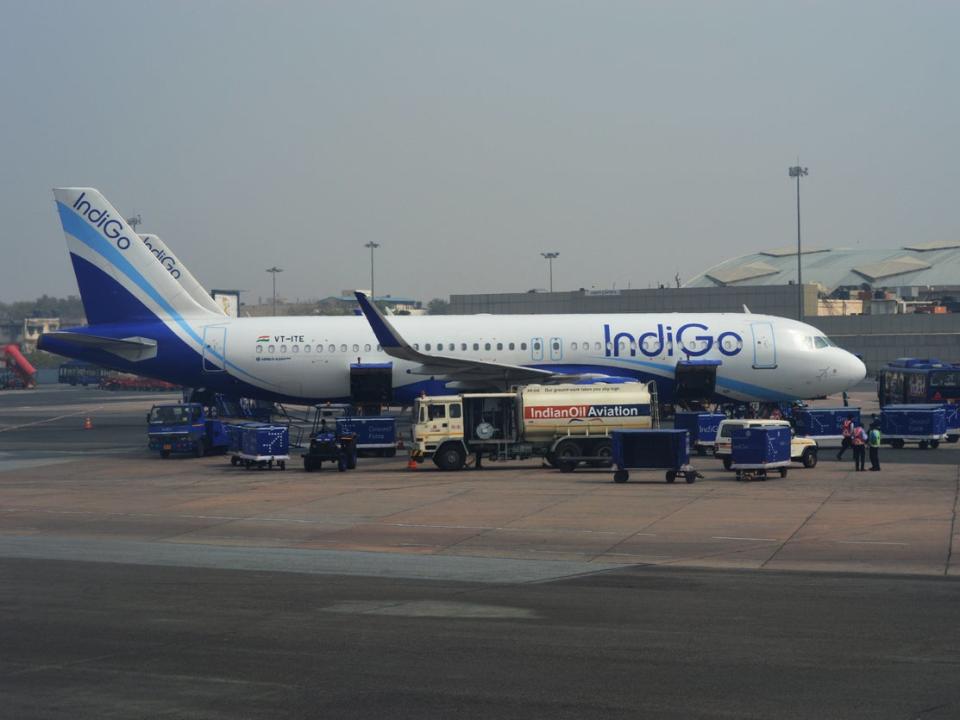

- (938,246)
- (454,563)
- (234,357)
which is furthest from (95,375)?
(454,563)

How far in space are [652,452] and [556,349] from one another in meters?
15.9

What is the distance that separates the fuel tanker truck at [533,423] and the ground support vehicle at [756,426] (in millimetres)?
2806

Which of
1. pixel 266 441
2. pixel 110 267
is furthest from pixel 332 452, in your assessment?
pixel 110 267

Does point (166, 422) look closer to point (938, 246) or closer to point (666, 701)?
point (666, 701)

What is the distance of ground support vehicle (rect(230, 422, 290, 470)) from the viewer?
4688 cm

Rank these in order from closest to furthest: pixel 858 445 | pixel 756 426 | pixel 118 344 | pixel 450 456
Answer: pixel 756 426 → pixel 858 445 → pixel 450 456 → pixel 118 344

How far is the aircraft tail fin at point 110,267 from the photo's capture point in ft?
185

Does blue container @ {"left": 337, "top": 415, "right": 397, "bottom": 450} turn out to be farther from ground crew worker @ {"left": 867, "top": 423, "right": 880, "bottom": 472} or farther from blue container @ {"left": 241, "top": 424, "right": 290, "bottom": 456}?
ground crew worker @ {"left": 867, "top": 423, "right": 880, "bottom": 472}

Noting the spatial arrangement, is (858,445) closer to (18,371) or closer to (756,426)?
(756,426)

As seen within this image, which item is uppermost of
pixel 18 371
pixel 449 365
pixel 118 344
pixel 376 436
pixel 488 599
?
pixel 18 371

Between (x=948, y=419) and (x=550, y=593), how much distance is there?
38788 millimetres

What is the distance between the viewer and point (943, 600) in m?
20.2

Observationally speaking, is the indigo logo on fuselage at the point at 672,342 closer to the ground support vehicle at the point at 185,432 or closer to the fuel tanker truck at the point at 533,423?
the fuel tanker truck at the point at 533,423

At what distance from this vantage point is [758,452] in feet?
131
